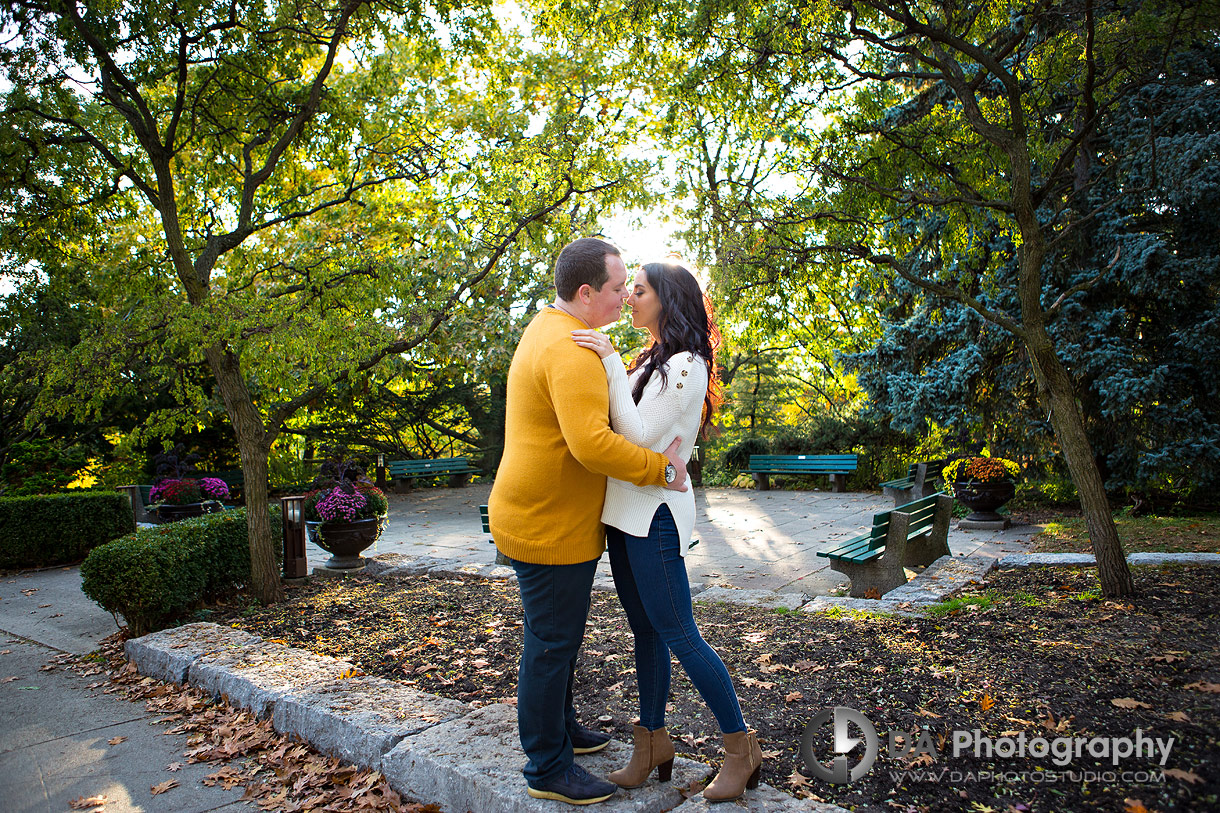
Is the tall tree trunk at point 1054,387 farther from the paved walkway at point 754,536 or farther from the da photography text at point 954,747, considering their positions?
the da photography text at point 954,747

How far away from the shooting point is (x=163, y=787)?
3309 millimetres

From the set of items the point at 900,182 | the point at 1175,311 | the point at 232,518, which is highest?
the point at 900,182

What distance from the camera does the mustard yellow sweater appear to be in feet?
7.98

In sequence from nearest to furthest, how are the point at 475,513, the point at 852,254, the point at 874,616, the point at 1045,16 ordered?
the point at 874,616, the point at 1045,16, the point at 852,254, the point at 475,513

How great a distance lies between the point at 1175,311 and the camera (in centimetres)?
1023

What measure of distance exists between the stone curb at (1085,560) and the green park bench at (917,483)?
4662 millimetres

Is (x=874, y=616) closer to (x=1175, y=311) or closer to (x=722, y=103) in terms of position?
(x=722, y=103)

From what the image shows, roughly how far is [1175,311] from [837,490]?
6603 millimetres

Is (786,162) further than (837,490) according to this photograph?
No

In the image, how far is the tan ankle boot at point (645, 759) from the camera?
269 centimetres

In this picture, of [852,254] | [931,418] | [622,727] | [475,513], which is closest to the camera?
[622,727]

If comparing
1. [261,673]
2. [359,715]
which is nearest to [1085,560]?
[359,715]

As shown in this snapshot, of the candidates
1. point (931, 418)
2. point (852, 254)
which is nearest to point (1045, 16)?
point (852, 254)

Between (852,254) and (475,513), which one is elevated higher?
(852,254)
